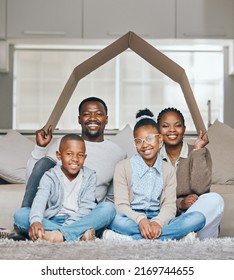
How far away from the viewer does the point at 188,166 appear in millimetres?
1328

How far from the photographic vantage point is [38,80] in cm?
311

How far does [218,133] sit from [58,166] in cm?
82

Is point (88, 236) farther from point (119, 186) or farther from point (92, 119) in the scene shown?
point (92, 119)

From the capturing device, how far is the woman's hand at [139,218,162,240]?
127cm

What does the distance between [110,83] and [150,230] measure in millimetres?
1900

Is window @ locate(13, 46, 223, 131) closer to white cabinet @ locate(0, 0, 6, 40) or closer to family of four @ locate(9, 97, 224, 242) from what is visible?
white cabinet @ locate(0, 0, 6, 40)

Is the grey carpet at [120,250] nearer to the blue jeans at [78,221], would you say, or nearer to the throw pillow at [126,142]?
the blue jeans at [78,221]

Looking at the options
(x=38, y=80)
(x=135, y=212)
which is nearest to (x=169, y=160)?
(x=135, y=212)

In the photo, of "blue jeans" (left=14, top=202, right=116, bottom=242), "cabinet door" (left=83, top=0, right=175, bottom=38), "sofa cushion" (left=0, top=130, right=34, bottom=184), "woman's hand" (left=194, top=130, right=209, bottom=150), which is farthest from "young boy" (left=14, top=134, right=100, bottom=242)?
"cabinet door" (left=83, top=0, right=175, bottom=38)

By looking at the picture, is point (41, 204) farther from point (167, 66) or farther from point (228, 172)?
point (228, 172)

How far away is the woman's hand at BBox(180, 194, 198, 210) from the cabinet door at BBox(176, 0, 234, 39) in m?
1.66

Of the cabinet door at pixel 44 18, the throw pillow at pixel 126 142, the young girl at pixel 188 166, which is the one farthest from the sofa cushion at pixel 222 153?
the cabinet door at pixel 44 18

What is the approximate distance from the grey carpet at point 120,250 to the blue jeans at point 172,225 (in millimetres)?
42

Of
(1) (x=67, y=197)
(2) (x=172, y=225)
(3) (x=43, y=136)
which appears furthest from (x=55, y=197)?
(2) (x=172, y=225)
